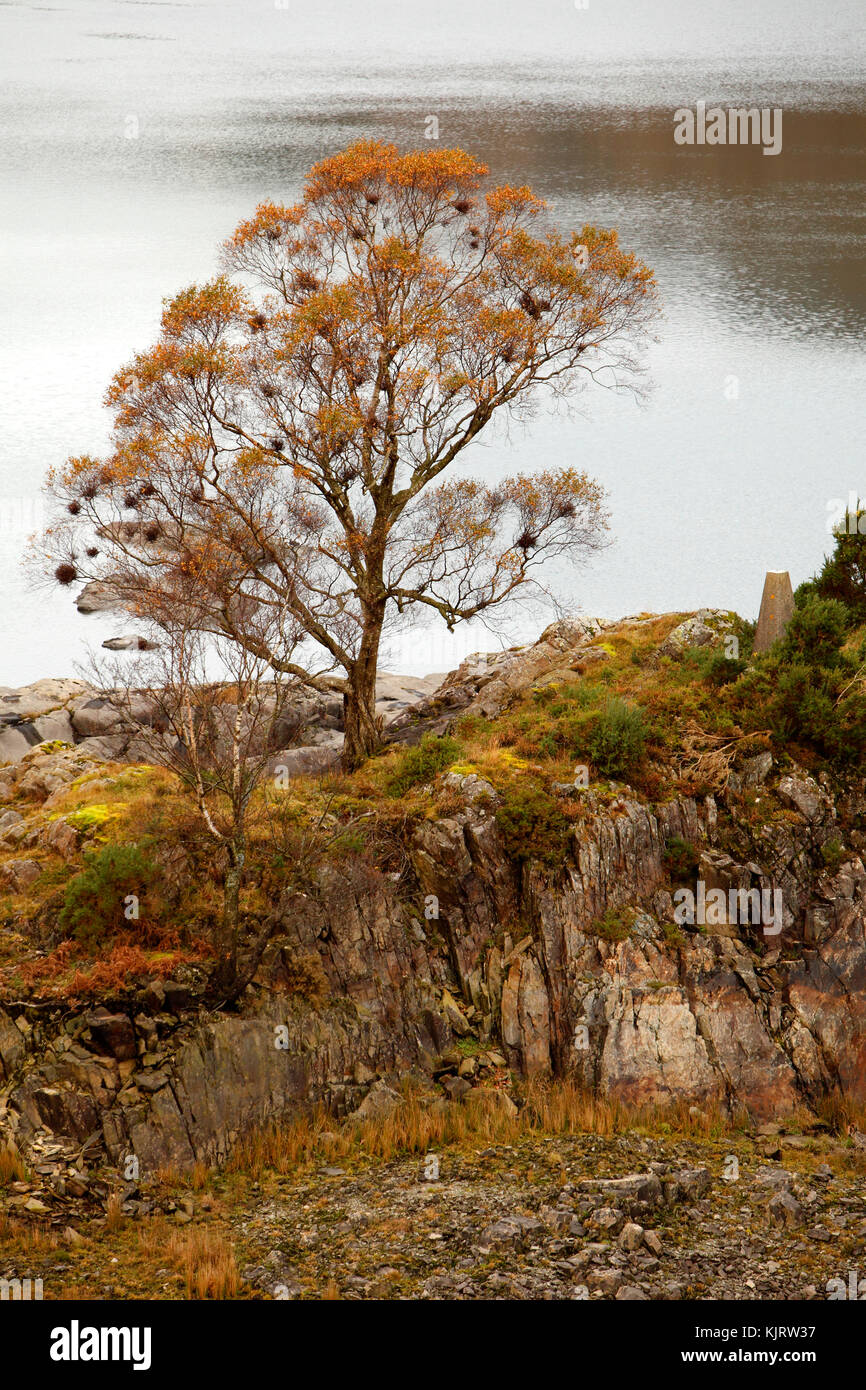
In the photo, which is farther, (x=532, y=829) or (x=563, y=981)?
(x=532, y=829)

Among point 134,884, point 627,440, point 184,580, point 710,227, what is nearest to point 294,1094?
point 134,884

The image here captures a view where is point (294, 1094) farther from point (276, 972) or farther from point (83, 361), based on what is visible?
point (83, 361)

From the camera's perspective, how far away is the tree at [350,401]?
23.8 m

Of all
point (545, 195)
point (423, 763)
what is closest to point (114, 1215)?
point (423, 763)

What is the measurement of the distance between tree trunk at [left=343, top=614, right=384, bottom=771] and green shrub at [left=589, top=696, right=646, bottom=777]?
523 cm

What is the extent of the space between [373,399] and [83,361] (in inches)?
1251

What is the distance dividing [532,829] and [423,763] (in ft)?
9.67

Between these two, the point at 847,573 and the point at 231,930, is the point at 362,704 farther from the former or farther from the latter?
the point at 847,573

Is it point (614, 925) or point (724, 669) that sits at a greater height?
point (724, 669)

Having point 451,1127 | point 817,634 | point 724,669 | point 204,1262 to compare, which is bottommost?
point 204,1262

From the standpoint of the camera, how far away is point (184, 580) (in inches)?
936

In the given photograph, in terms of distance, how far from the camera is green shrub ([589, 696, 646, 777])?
75.8 feet

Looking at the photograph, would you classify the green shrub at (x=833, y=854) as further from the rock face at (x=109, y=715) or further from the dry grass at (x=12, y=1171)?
the dry grass at (x=12, y=1171)

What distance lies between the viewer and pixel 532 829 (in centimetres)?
2205
